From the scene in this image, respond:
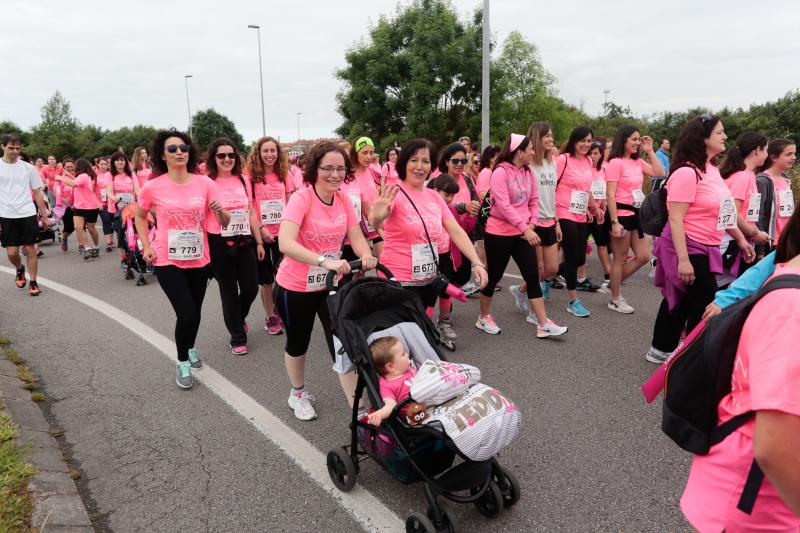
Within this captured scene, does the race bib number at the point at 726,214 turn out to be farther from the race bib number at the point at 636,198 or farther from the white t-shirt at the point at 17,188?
the white t-shirt at the point at 17,188

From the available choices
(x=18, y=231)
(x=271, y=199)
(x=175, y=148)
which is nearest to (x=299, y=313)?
(x=175, y=148)

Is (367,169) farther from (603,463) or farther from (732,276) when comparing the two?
(603,463)

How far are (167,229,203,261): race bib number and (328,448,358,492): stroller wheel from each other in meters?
2.24

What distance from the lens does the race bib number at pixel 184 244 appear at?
432 cm

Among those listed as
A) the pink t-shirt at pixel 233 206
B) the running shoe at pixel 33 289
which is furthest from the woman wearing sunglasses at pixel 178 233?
the running shoe at pixel 33 289

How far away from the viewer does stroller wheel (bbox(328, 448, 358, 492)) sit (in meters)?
2.88

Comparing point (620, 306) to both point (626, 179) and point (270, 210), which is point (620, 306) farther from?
point (270, 210)

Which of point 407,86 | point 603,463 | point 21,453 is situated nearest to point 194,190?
point 21,453

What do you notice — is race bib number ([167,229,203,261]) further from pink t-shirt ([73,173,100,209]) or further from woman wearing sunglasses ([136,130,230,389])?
pink t-shirt ([73,173,100,209])

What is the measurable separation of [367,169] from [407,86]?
24.5 meters

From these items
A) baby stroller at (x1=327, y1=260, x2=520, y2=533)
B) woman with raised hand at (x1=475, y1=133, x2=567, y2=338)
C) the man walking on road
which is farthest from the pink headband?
the man walking on road

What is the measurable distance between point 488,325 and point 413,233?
1793mm

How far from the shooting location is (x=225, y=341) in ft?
18.3

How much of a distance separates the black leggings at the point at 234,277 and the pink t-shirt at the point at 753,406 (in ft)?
14.6
